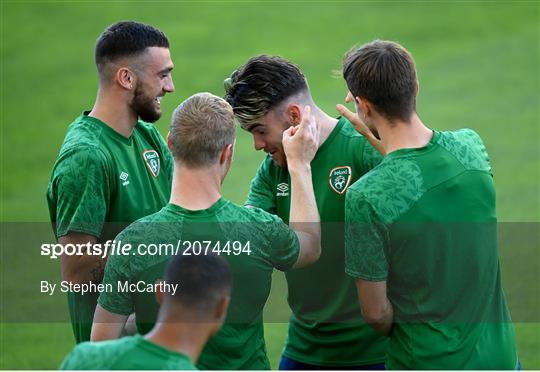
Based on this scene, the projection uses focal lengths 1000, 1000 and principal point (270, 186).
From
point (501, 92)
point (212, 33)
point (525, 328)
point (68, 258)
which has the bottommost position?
point (525, 328)

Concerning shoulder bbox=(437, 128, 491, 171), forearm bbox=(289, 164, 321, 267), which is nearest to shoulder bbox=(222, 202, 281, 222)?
forearm bbox=(289, 164, 321, 267)

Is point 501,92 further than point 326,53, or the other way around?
point 326,53

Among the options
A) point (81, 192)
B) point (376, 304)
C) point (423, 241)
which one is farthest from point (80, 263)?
point (423, 241)

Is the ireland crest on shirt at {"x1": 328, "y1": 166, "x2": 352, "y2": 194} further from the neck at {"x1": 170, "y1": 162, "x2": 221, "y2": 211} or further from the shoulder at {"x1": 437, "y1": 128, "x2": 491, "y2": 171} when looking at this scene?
the neck at {"x1": 170, "y1": 162, "x2": 221, "y2": 211}

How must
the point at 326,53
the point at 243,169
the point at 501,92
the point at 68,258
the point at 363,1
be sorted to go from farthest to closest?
1. the point at 363,1
2. the point at 326,53
3. the point at 501,92
4. the point at 243,169
5. the point at 68,258

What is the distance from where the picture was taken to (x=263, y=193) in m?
5.75

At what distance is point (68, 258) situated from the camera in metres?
5.58

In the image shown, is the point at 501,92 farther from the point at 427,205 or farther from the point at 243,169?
the point at 427,205

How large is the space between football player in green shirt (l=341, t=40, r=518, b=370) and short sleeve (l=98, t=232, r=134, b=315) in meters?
1.06

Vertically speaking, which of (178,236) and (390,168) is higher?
(390,168)

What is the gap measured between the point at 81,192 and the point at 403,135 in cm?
185

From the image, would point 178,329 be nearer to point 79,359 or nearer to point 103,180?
point 79,359

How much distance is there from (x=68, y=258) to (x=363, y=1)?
1993 centimetres

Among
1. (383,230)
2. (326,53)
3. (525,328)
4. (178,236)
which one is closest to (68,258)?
(178,236)
